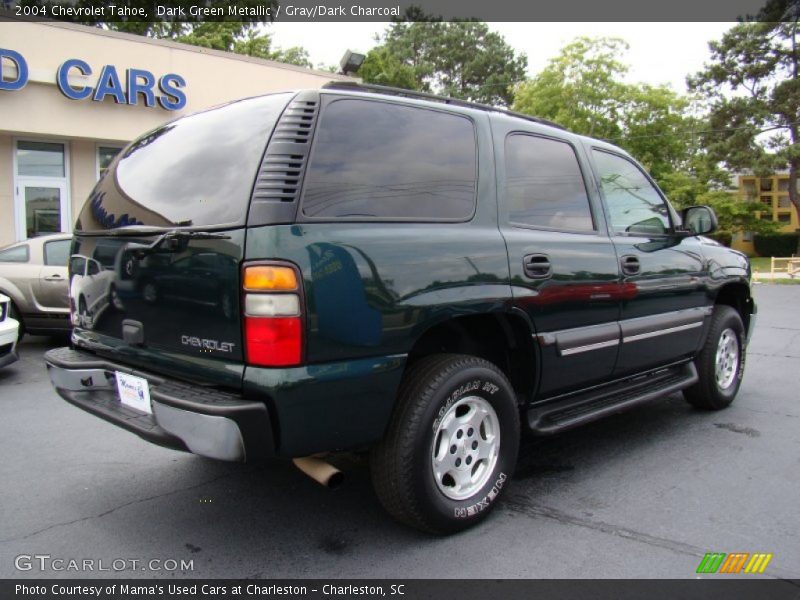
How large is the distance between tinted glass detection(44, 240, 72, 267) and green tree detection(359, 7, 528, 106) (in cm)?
4058

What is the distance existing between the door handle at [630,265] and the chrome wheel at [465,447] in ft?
4.50

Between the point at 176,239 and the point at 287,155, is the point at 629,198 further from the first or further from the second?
the point at 176,239

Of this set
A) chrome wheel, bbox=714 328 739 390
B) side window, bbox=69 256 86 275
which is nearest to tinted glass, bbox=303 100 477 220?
side window, bbox=69 256 86 275

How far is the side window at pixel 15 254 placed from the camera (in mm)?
8016

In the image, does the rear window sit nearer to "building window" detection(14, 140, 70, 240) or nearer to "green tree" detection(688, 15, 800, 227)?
"building window" detection(14, 140, 70, 240)

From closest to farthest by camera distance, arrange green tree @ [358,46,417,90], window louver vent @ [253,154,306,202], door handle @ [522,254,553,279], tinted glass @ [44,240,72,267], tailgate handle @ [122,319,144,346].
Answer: window louver vent @ [253,154,306,202] < tailgate handle @ [122,319,144,346] < door handle @ [522,254,553,279] < tinted glass @ [44,240,72,267] < green tree @ [358,46,417,90]

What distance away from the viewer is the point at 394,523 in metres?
3.21

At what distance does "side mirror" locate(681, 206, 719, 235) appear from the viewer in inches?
187

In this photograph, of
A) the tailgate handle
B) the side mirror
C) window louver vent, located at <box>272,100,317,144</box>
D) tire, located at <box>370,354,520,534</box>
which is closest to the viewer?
window louver vent, located at <box>272,100,317,144</box>

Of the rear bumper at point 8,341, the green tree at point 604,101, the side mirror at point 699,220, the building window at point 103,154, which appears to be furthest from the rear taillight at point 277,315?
the green tree at point 604,101

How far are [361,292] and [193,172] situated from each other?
0.97 meters

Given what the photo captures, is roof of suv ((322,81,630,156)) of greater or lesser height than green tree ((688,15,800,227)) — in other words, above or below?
below

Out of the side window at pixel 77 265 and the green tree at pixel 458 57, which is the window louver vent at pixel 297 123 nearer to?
the side window at pixel 77 265

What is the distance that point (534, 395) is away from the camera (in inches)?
137
